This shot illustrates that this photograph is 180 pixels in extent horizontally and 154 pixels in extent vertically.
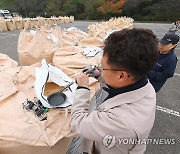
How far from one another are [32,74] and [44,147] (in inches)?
28.0

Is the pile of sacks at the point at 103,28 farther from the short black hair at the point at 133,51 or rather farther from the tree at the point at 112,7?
the tree at the point at 112,7

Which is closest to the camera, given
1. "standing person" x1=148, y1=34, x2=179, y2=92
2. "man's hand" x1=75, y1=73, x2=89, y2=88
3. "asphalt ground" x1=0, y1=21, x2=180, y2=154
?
"man's hand" x1=75, y1=73, x2=89, y2=88

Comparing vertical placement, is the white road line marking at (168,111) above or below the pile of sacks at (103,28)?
below

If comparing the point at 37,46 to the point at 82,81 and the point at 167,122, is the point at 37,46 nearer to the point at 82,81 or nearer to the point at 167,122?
the point at 82,81

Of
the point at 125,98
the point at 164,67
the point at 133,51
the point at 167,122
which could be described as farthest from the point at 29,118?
the point at 167,122

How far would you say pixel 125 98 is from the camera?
3.05ft

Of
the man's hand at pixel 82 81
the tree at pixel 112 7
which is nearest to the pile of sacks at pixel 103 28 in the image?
the man's hand at pixel 82 81

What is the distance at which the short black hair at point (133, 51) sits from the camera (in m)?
0.86

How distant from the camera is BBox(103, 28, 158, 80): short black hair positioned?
2.82 feet

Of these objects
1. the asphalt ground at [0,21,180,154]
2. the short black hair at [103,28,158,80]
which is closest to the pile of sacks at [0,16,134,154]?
the short black hair at [103,28,158,80]

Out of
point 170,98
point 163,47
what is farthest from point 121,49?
point 170,98

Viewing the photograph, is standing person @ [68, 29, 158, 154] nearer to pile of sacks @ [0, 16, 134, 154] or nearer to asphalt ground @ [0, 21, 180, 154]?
pile of sacks @ [0, 16, 134, 154]

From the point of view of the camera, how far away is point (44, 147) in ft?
4.42

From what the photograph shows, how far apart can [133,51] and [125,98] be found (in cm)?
22
